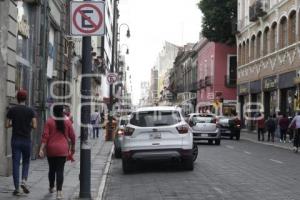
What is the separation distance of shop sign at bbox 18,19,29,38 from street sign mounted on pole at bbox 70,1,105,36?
5.26 m

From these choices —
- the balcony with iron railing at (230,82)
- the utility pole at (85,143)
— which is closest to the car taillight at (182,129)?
the utility pole at (85,143)

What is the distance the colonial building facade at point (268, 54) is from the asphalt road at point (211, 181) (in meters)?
19.4

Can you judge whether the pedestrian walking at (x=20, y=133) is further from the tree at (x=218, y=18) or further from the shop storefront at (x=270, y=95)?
the tree at (x=218, y=18)

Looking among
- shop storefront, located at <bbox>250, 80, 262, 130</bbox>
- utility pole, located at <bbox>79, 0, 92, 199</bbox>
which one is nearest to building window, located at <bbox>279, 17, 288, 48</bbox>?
shop storefront, located at <bbox>250, 80, 262, 130</bbox>

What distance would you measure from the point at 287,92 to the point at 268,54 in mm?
5352

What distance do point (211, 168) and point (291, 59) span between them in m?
22.2

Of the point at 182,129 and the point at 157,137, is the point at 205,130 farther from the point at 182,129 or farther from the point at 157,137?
the point at 157,137

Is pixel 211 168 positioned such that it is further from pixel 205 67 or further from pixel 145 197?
pixel 205 67

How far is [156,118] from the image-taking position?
16.2 meters

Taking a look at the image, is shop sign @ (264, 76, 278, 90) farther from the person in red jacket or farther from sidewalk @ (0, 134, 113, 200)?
the person in red jacket

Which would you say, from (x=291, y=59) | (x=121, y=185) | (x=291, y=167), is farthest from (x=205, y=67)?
(x=121, y=185)

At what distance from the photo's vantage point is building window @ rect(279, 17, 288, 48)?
40.1 meters

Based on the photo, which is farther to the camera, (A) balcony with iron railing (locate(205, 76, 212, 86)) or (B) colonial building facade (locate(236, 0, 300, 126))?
(A) balcony with iron railing (locate(205, 76, 212, 86))

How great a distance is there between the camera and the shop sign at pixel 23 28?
16234 millimetres
